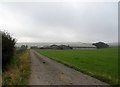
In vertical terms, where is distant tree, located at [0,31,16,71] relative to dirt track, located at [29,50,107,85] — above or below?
above

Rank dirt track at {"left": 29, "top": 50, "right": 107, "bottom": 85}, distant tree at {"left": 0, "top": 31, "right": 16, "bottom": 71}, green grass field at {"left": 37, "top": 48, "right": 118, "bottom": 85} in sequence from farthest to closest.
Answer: distant tree at {"left": 0, "top": 31, "right": 16, "bottom": 71} → green grass field at {"left": 37, "top": 48, "right": 118, "bottom": 85} → dirt track at {"left": 29, "top": 50, "right": 107, "bottom": 85}

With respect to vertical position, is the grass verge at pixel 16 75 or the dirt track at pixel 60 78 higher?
the grass verge at pixel 16 75

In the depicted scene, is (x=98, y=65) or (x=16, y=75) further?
(x=98, y=65)

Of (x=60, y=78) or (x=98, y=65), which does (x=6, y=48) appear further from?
(x=98, y=65)

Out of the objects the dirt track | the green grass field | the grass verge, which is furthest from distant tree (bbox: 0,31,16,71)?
the green grass field

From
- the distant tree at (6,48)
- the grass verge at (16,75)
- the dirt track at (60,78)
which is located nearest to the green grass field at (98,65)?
the dirt track at (60,78)

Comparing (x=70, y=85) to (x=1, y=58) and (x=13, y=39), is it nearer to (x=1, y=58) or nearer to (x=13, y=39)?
(x=1, y=58)

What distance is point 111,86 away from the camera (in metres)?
13.4

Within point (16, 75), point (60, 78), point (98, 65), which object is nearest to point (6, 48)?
point (16, 75)

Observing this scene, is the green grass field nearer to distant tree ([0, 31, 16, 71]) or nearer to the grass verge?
the grass verge

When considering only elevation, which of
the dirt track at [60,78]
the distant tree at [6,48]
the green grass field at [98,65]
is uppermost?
the distant tree at [6,48]

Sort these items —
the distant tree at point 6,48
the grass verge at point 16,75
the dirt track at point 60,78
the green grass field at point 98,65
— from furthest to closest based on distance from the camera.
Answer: the distant tree at point 6,48 → the green grass field at point 98,65 → the dirt track at point 60,78 → the grass verge at point 16,75

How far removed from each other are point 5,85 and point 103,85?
5207 mm

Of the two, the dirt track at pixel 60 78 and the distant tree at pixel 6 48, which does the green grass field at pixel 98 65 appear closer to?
the dirt track at pixel 60 78
